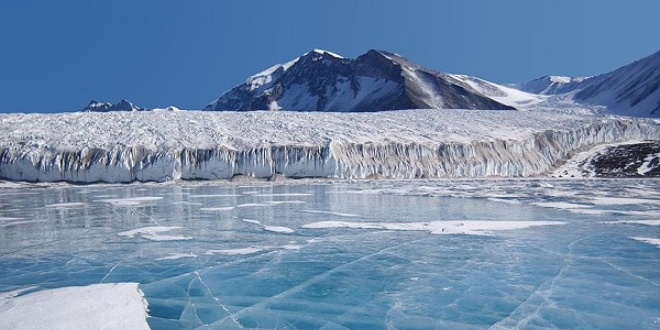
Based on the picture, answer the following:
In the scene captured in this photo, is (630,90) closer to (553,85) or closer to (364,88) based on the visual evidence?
(364,88)

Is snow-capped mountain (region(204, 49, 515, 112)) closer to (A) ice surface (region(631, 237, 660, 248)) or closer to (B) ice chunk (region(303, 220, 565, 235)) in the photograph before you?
(B) ice chunk (region(303, 220, 565, 235))

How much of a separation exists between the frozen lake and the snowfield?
1592 cm

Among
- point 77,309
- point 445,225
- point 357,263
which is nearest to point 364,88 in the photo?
point 445,225

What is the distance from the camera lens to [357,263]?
30.8 feet

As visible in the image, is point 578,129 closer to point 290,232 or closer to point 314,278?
point 290,232

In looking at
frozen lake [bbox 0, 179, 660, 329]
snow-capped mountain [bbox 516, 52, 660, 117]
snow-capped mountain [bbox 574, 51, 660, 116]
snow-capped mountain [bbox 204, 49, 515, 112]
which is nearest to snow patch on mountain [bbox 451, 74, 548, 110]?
snow-capped mountain [bbox 204, 49, 515, 112]

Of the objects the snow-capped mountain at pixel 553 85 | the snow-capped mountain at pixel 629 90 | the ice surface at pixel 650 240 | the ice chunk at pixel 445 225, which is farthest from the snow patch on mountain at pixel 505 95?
the ice surface at pixel 650 240

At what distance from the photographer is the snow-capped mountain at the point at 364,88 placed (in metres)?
116

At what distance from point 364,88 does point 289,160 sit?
100 metres

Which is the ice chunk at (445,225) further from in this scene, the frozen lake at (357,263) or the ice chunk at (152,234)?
the ice chunk at (152,234)

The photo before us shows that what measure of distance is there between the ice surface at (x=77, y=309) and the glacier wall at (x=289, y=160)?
2643cm

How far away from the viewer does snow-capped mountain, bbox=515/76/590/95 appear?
15691cm

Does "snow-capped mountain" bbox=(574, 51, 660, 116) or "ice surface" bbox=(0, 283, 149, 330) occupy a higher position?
"snow-capped mountain" bbox=(574, 51, 660, 116)

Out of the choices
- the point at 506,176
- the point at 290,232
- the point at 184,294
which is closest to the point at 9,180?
the point at 290,232
